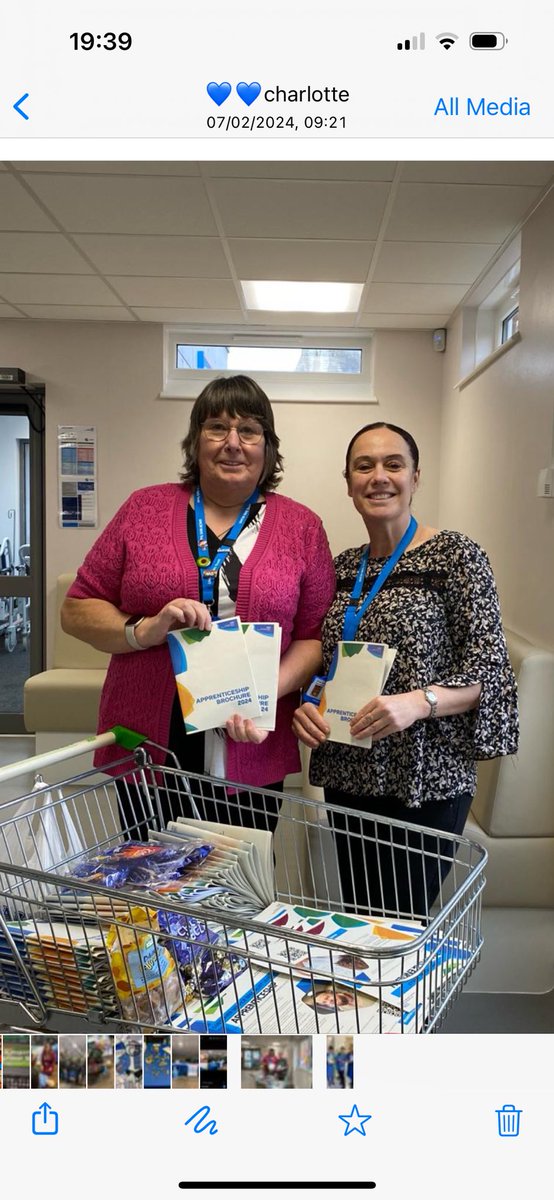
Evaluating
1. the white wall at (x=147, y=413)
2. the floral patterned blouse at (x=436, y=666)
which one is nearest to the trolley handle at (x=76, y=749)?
the floral patterned blouse at (x=436, y=666)

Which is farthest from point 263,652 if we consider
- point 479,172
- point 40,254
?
point 40,254

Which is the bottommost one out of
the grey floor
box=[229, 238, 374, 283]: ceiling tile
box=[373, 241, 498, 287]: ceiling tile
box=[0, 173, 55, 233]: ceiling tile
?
the grey floor

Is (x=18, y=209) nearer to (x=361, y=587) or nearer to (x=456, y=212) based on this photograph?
(x=456, y=212)

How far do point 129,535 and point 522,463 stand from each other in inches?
86.1

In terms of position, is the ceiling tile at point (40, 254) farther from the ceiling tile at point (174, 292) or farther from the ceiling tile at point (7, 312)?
the ceiling tile at point (7, 312)

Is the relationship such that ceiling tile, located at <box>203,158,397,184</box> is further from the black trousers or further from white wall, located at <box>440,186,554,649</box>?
the black trousers

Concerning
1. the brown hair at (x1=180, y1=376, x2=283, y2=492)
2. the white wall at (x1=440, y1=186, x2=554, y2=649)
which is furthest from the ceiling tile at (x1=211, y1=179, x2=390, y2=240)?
the brown hair at (x1=180, y1=376, x2=283, y2=492)

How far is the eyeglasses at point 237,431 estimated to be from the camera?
4.97 feet

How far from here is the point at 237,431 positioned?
1.51 meters

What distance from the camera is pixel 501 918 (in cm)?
250

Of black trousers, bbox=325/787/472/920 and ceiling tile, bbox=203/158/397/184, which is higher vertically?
ceiling tile, bbox=203/158/397/184

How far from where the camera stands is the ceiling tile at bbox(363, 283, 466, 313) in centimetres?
440
